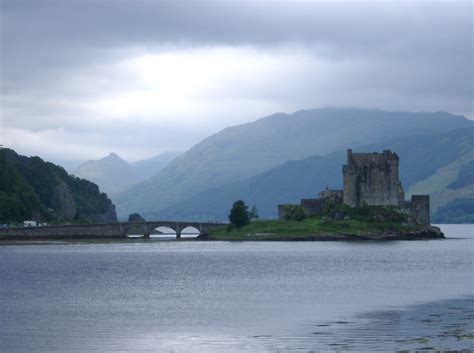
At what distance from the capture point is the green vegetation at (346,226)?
524 feet

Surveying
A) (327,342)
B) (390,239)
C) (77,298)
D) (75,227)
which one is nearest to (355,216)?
(390,239)

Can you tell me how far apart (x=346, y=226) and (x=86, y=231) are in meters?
42.9

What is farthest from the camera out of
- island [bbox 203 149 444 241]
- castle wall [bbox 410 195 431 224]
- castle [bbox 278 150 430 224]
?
castle wall [bbox 410 195 431 224]

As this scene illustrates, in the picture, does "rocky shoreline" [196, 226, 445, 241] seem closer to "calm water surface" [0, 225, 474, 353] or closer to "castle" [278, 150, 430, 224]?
"castle" [278, 150, 430, 224]

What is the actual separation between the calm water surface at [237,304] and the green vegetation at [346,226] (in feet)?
133

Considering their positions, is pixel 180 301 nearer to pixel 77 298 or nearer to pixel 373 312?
pixel 77 298

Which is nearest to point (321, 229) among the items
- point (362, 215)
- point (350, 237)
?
point (350, 237)

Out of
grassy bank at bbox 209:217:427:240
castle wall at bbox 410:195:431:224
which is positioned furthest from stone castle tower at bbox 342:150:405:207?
castle wall at bbox 410:195:431:224

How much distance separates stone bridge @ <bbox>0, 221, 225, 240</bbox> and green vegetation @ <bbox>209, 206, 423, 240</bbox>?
79.0ft

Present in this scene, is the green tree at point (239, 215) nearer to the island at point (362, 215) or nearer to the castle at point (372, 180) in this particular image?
the island at point (362, 215)

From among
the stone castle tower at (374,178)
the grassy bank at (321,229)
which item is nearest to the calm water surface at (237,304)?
the grassy bank at (321,229)

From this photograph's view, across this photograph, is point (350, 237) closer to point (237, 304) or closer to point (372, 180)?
point (372, 180)

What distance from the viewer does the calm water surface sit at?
156 feet

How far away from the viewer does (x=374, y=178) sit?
16212cm
